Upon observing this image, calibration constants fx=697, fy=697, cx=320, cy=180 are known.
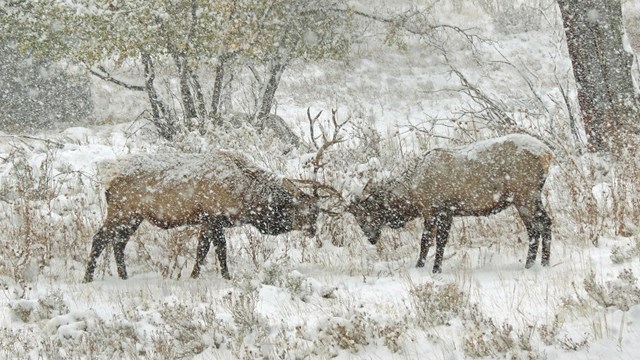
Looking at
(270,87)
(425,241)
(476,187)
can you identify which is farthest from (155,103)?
(476,187)

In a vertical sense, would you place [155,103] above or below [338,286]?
above

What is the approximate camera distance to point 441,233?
246 inches

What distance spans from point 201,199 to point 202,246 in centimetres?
49

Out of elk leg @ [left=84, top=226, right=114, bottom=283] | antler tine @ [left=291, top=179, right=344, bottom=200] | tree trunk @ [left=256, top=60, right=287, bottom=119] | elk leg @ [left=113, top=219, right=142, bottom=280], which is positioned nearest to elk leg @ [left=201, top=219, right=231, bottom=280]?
elk leg @ [left=113, top=219, right=142, bottom=280]

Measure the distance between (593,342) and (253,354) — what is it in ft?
6.75

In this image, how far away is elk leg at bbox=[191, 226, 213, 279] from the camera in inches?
257

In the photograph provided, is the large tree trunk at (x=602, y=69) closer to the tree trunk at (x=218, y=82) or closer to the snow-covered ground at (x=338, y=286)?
the snow-covered ground at (x=338, y=286)

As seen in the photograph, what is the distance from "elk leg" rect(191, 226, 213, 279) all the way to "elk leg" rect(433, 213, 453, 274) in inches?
82.5

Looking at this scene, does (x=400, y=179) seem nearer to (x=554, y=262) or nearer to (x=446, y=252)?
(x=446, y=252)

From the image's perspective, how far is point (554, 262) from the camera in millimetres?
6078

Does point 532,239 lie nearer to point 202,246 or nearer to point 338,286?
point 338,286

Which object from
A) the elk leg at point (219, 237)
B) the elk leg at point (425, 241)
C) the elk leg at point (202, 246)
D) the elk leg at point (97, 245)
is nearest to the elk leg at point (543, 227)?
the elk leg at point (425, 241)

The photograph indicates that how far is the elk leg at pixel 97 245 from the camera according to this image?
6621mm

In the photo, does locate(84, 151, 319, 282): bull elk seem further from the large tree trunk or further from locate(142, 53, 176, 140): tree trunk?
locate(142, 53, 176, 140): tree trunk
